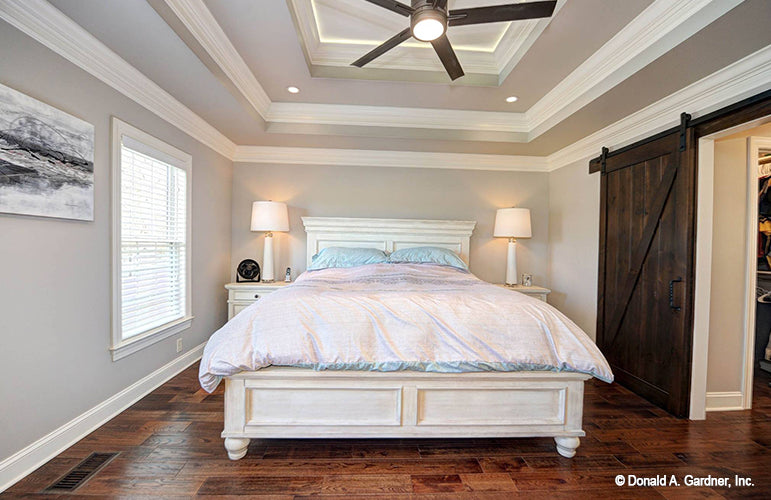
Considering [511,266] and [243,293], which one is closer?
[243,293]

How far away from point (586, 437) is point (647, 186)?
2045mm

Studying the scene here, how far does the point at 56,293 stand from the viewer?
1776 millimetres

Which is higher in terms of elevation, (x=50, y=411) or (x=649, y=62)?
(x=649, y=62)

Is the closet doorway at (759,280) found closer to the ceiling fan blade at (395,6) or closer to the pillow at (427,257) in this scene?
the pillow at (427,257)

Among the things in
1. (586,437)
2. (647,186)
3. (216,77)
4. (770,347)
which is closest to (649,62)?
(647,186)

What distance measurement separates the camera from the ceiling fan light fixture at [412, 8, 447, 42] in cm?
162

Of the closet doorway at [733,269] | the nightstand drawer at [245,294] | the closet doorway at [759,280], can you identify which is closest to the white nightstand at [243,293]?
the nightstand drawer at [245,294]

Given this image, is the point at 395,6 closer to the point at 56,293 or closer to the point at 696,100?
the point at 696,100

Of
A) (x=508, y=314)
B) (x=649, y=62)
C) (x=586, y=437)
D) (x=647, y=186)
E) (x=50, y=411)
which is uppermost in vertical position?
(x=649, y=62)

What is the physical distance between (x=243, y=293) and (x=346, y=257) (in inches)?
49.1

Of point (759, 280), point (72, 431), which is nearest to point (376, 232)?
point (72, 431)

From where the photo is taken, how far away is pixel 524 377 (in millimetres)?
A: 1809

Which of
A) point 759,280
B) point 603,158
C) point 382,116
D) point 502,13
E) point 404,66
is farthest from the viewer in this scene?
point 759,280

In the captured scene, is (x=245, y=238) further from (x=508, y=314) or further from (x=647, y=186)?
(x=647, y=186)
